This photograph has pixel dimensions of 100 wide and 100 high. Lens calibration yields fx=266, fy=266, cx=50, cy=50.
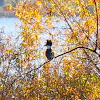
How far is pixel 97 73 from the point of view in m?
4.22

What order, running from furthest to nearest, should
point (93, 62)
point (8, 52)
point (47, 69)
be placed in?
point (47, 69) < point (8, 52) < point (93, 62)

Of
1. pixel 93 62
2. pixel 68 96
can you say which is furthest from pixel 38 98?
pixel 93 62

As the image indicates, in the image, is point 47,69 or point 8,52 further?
point 47,69

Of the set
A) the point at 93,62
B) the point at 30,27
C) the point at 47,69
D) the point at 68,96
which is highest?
the point at 30,27

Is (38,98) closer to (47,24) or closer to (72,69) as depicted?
(72,69)

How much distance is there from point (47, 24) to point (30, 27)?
0.36 m

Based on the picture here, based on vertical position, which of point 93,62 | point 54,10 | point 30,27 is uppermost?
point 54,10

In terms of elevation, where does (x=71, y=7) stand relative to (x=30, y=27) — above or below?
above

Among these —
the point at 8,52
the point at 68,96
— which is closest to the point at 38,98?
the point at 68,96

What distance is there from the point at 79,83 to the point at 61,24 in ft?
3.57

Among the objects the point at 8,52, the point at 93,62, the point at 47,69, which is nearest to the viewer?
the point at 93,62

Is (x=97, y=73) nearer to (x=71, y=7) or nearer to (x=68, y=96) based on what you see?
(x=68, y=96)

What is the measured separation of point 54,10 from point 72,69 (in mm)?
1157

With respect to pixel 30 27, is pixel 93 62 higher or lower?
lower
